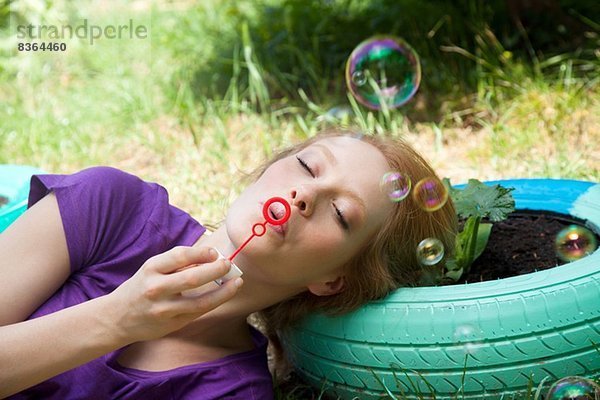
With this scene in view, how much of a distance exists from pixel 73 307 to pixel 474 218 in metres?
0.90

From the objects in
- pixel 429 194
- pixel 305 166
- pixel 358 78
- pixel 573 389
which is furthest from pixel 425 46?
pixel 573 389

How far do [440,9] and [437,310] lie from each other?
253 cm

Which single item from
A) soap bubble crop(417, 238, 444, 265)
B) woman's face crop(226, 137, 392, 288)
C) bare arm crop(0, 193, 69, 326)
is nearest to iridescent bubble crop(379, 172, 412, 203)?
woman's face crop(226, 137, 392, 288)

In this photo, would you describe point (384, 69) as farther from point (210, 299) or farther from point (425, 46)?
point (210, 299)

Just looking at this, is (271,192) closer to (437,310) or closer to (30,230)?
(437,310)

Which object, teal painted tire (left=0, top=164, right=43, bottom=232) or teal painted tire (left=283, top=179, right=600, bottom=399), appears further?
teal painted tire (left=0, top=164, right=43, bottom=232)

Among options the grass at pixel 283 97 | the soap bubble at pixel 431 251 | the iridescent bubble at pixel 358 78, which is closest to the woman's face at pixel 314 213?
the soap bubble at pixel 431 251

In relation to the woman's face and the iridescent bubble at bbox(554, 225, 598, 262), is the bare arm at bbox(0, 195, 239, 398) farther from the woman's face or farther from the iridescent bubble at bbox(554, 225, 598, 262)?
the iridescent bubble at bbox(554, 225, 598, 262)

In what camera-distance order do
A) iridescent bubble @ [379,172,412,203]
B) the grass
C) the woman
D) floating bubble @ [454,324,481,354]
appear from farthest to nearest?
the grass
iridescent bubble @ [379,172,412,203]
floating bubble @ [454,324,481,354]
the woman

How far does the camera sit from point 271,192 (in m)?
1.64

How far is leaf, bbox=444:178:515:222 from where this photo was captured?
6.21 feet

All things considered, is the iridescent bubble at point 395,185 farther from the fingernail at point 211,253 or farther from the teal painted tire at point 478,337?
the fingernail at point 211,253

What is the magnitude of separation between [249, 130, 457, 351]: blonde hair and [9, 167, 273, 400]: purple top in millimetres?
156

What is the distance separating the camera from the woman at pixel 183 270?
1.52 meters
